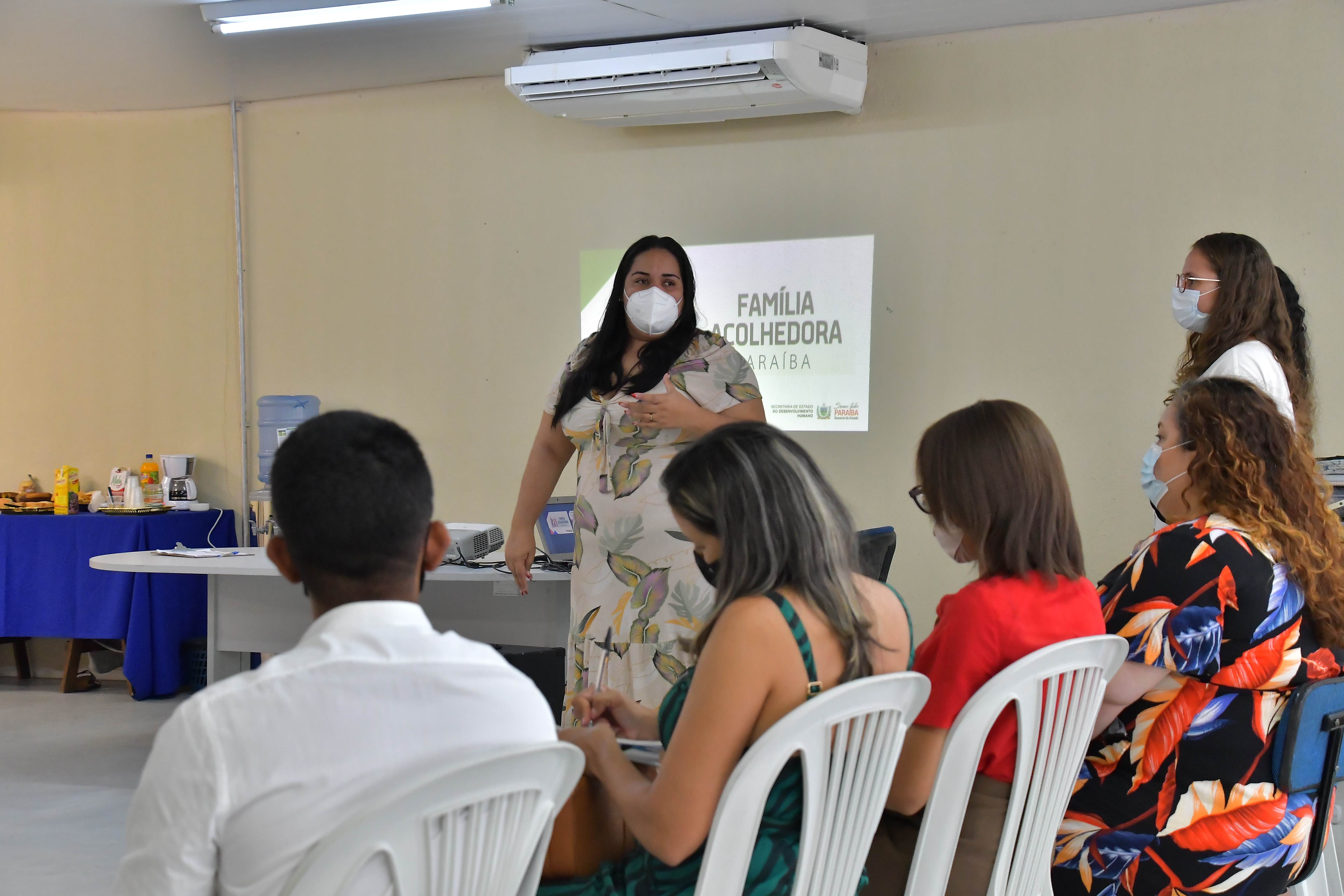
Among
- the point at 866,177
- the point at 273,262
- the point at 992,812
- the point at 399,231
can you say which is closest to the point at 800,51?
the point at 866,177

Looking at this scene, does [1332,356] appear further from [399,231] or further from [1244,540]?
[399,231]

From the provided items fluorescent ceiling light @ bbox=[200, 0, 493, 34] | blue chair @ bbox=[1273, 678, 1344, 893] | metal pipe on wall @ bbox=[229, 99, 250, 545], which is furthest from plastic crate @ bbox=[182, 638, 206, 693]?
blue chair @ bbox=[1273, 678, 1344, 893]

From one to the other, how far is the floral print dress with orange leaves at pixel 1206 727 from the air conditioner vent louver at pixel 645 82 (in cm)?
289

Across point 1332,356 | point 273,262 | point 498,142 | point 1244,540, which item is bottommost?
point 1244,540

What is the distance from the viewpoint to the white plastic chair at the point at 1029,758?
1363mm

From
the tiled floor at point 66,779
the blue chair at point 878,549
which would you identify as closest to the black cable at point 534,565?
the blue chair at point 878,549

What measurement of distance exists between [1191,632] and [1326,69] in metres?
3.13

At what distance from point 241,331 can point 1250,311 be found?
434 centimetres

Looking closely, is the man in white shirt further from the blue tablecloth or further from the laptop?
the blue tablecloth

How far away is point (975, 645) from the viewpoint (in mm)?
1466

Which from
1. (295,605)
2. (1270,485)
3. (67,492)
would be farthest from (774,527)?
(67,492)

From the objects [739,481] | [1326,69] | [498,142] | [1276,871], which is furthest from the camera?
[498,142]

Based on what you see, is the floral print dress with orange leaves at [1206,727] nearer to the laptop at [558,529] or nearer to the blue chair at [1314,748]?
the blue chair at [1314,748]

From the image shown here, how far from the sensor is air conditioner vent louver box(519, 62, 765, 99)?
4023 mm
